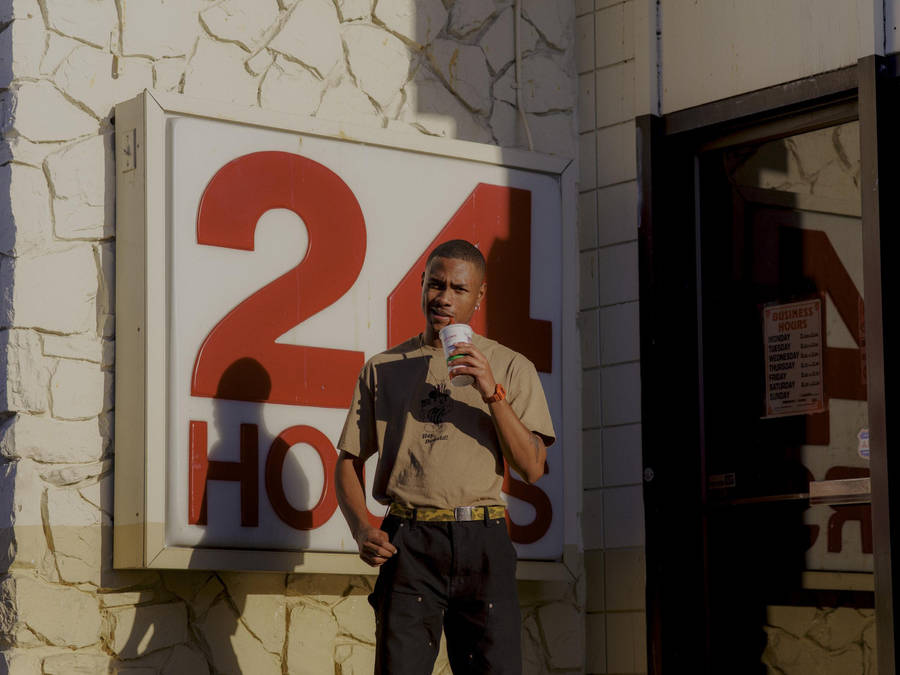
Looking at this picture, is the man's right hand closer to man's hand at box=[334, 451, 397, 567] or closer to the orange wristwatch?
man's hand at box=[334, 451, 397, 567]

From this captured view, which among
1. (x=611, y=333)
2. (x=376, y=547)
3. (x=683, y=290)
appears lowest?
(x=376, y=547)

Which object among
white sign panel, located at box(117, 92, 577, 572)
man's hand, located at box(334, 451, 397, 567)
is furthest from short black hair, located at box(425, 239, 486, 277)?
white sign panel, located at box(117, 92, 577, 572)

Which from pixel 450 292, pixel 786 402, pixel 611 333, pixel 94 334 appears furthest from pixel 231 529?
pixel 786 402

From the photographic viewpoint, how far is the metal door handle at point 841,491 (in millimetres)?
6270

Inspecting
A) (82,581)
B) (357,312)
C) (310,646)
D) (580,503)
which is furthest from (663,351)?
(82,581)

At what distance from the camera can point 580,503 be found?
7164mm

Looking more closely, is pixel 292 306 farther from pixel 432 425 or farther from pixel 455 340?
pixel 455 340

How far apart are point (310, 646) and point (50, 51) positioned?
2.58 metres

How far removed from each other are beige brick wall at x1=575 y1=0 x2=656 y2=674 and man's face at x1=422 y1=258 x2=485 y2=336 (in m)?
2.07

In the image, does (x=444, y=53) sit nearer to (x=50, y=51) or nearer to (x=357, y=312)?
(x=357, y=312)

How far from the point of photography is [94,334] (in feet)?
19.7

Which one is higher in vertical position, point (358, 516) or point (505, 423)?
point (505, 423)

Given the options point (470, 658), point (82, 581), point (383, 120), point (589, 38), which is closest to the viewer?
point (470, 658)

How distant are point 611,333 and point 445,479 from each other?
2.41 metres
